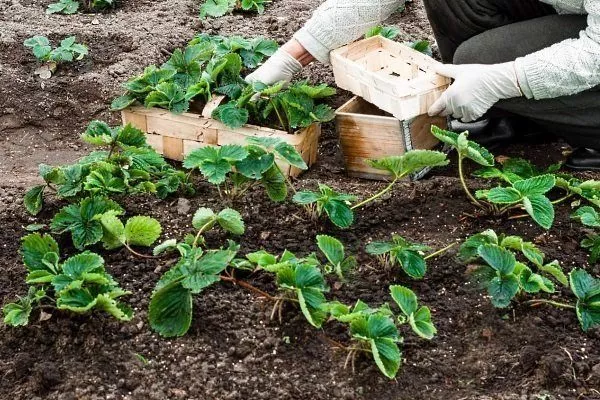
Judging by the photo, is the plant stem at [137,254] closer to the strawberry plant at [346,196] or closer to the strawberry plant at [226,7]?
the strawberry plant at [346,196]

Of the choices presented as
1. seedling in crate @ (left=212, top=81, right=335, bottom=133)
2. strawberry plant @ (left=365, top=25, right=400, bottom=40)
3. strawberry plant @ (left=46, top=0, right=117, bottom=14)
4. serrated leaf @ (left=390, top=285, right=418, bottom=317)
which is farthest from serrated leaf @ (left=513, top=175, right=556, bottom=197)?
strawberry plant @ (left=46, top=0, right=117, bottom=14)

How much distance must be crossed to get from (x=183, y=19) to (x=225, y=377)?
100 inches

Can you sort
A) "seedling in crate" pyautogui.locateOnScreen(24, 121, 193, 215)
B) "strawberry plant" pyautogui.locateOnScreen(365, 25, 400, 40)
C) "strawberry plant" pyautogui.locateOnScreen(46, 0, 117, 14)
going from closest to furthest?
"seedling in crate" pyautogui.locateOnScreen(24, 121, 193, 215) < "strawberry plant" pyautogui.locateOnScreen(365, 25, 400, 40) < "strawberry plant" pyautogui.locateOnScreen(46, 0, 117, 14)

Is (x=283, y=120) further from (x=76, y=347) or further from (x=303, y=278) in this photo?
(x=76, y=347)

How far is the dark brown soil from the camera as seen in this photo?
2293 mm

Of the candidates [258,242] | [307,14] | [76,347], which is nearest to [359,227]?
[258,242]

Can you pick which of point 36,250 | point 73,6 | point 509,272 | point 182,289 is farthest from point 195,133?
point 73,6

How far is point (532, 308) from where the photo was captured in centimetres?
253

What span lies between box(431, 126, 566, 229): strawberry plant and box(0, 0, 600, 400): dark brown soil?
0.19 feet

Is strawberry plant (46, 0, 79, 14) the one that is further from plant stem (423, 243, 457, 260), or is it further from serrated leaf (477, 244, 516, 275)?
serrated leaf (477, 244, 516, 275)

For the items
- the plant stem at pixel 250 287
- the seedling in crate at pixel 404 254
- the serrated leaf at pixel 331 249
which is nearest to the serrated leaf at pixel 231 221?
the plant stem at pixel 250 287

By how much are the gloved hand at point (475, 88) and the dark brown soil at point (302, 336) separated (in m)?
0.25

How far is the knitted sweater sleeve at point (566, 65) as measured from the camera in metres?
2.93

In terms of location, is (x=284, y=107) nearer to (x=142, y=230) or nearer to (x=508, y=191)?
(x=142, y=230)
